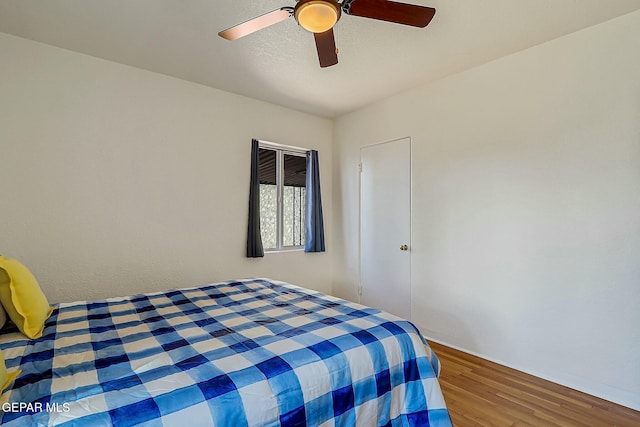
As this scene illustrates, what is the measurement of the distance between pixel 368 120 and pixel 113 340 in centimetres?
324

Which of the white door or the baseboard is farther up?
the white door

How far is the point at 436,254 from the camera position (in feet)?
10.0

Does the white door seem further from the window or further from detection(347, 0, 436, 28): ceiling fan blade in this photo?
detection(347, 0, 436, 28): ceiling fan blade

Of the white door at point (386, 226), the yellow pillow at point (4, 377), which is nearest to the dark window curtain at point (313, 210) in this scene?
the white door at point (386, 226)

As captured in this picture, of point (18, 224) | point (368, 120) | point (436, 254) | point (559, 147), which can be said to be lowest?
point (436, 254)

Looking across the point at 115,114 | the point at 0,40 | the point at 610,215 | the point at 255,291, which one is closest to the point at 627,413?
the point at 610,215

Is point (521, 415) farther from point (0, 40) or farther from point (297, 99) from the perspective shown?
point (0, 40)

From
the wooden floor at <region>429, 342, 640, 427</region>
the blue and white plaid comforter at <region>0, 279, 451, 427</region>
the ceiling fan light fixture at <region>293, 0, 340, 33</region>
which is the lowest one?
the wooden floor at <region>429, 342, 640, 427</region>

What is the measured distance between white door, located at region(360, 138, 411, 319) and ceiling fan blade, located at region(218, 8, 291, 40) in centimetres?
206

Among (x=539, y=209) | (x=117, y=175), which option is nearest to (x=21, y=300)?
(x=117, y=175)

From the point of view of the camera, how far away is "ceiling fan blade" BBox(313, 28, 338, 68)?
5.65ft

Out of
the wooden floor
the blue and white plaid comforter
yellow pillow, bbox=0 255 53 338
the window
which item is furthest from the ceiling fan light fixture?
the wooden floor

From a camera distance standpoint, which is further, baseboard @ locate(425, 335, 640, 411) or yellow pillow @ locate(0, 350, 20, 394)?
baseboard @ locate(425, 335, 640, 411)

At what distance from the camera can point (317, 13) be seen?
1.48m
